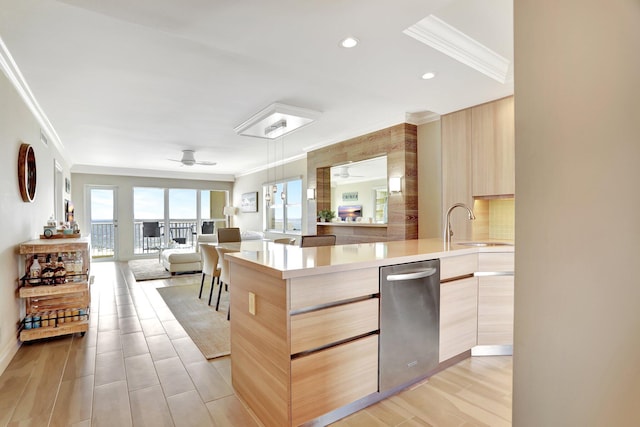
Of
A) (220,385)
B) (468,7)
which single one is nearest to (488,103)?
(468,7)

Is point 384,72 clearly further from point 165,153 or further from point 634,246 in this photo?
point 165,153

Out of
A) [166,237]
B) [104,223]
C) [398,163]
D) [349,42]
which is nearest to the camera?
[349,42]

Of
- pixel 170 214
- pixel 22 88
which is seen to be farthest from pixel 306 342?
pixel 170 214

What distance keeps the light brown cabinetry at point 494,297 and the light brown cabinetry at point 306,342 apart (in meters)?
1.23

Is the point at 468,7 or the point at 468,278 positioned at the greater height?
the point at 468,7

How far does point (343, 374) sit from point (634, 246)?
150 centimetres

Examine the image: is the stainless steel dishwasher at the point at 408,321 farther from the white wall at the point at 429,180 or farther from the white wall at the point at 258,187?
the white wall at the point at 258,187

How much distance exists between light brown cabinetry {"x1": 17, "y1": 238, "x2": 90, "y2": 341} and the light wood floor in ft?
0.44

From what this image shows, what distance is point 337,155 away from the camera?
5.71 metres

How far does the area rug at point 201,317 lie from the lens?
9.57 feet

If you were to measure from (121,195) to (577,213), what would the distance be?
10.2m

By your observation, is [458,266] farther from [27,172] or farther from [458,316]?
[27,172]

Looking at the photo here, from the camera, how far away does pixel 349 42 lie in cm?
222

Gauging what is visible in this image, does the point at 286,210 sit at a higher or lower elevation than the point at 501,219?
higher
